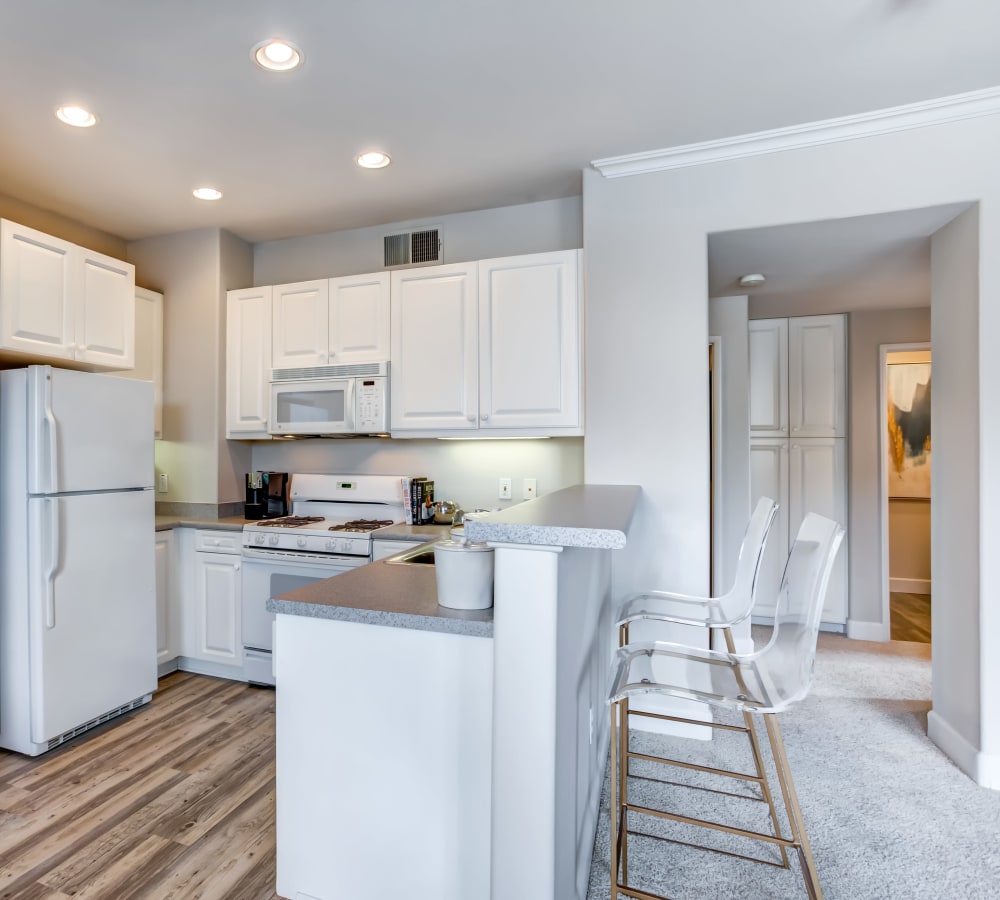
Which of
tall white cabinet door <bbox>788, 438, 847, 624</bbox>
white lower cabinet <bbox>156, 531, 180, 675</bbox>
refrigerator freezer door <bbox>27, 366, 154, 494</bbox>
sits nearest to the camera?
refrigerator freezer door <bbox>27, 366, 154, 494</bbox>

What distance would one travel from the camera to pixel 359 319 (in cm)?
319

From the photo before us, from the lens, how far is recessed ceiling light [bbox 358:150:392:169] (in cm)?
255

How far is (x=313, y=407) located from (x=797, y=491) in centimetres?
347

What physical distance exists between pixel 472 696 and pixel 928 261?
3227 mm

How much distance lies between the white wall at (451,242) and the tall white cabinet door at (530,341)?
36 centimetres

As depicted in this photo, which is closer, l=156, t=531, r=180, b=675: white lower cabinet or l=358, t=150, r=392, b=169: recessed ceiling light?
l=358, t=150, r=392, b=169: recessed ceiling light

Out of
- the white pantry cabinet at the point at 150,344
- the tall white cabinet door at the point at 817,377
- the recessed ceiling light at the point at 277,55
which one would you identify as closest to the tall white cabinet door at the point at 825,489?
the tall white cabinet door at the point at 817,377

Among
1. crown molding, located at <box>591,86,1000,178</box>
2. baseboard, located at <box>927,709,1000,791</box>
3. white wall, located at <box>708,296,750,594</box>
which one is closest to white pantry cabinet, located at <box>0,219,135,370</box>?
crown molding, located at <box>591,86,1000,178</box>

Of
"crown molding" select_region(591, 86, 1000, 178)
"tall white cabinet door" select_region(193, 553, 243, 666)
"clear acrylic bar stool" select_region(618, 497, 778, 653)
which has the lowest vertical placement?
"tall white cabinet door" select_region(193, 553, 243, 666)

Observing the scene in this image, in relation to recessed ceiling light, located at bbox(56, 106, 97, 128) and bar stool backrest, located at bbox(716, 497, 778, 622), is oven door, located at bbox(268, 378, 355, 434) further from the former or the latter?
bar stool backrest, located at bbox(716, 497, 778, 622)

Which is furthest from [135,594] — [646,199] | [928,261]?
[928,261]

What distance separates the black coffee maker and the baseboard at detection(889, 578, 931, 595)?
17.2 feet

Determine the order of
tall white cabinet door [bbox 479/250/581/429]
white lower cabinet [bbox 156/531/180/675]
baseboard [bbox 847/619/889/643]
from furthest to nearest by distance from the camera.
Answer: baseboard [bbox 847/619/889/643]
white lower cabinet [bbox 156/531/180/675]
tall white cabinet door [bbox 479/250/581/429]

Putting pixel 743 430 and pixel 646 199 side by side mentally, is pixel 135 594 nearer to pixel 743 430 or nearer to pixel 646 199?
pixel 646 199
